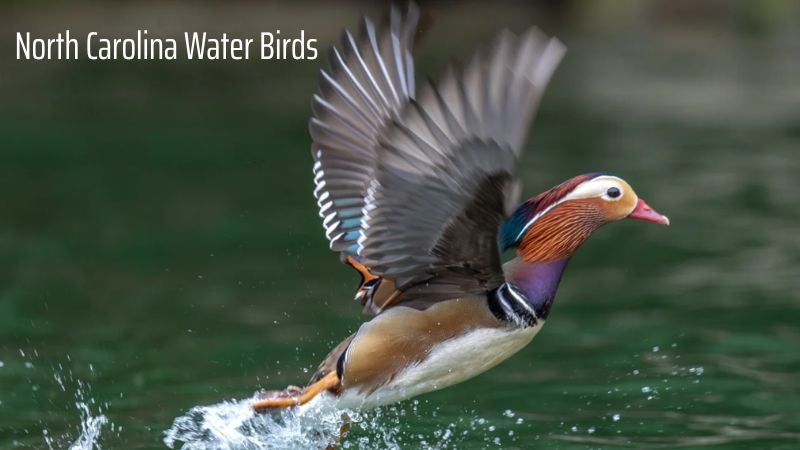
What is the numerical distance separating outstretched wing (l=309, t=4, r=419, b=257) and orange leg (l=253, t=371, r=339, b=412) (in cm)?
44

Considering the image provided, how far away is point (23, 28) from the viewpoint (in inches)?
710

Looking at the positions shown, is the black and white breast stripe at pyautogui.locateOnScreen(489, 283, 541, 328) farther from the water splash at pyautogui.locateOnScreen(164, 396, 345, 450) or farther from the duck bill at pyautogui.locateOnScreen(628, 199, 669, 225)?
the water splash at pyautogui.locateOnScreen(164, 396, 345, 450)

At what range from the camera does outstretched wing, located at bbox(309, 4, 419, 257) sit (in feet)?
14.7

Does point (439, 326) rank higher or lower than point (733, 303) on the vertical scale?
higher

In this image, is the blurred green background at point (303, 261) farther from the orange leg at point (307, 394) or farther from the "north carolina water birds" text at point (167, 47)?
the orange leg at point (307, 394)

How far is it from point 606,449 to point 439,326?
931 millimetres

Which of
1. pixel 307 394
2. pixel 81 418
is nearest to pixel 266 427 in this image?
pixel 307 394

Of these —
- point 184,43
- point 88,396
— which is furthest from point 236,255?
point 184,43

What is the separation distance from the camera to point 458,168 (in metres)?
3.99

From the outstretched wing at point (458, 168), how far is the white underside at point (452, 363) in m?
0.18

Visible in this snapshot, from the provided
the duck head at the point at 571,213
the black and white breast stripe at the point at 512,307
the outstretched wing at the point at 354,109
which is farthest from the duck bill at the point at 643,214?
the outstretched wing at the point at 354,109

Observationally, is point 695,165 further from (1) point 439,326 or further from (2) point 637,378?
(1) point 439,326

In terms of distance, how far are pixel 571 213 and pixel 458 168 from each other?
2.25ft

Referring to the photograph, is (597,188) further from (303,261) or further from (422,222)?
(303,261)
